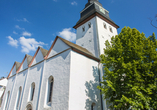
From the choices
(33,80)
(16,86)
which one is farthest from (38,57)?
(16,86)

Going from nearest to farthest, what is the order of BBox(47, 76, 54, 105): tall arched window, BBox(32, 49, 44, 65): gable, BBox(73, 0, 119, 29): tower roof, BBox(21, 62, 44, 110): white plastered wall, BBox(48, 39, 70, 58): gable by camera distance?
BBox(47, 76, 54, 105): tall arched window → BBox(48, 39, 70, 58): gable → BBox(21, 62, 44, 110): white plastered wall → BBox(32, 49, 44, 65): gable → BBox(73, 0, 119, 29): tower roof

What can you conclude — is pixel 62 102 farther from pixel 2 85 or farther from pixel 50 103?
pixel 2 85

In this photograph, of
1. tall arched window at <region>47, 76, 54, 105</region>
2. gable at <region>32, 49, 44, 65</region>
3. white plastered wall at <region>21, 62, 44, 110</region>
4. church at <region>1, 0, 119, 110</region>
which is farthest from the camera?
gable at <region>32, 49, 44, 65</region>

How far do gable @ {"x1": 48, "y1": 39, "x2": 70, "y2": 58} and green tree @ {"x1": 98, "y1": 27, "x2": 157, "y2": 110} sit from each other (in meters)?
4.95

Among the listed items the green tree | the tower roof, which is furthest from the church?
the green tree

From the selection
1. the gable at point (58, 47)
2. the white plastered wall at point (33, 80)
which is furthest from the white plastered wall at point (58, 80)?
the white plastered wall at point (33, 80)

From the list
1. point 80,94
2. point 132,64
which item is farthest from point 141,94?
point 80,94

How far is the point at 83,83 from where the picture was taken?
11.6 metres

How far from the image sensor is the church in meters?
10.7

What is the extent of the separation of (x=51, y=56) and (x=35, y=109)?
606 centimetres

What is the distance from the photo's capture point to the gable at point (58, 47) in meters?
13.1

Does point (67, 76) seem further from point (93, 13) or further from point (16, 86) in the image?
point (16, 86)

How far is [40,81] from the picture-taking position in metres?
14.1

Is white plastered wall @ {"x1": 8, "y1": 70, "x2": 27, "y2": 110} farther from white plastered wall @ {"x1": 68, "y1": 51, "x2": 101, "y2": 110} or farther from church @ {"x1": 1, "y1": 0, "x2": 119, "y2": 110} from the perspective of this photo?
white plastered wall @ {"x1": 68, "y1": 51, "x2": 101, "y2": 110}
